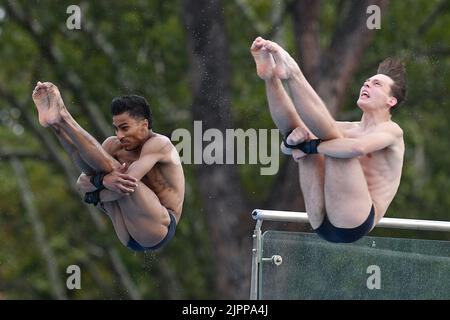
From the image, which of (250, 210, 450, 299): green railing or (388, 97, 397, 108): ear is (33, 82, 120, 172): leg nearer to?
(388, 97, 397, 108): ear

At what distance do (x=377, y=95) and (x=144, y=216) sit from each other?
1.27 m

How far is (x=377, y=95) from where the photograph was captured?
6102mm

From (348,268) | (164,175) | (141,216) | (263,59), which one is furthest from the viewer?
(348,268)

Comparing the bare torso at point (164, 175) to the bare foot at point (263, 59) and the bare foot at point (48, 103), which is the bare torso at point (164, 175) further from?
the bare foot at point (263, 59)

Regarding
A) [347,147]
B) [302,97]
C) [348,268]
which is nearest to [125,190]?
[302,97]

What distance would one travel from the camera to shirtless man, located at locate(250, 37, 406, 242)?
19.3ft

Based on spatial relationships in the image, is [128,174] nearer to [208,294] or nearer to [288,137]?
[288,137]

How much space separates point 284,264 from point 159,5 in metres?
6.06

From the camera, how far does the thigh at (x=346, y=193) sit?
602 cm

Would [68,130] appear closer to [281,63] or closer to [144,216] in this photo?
[144,216]

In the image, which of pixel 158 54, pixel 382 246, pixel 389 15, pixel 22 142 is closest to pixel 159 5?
pixel 158 54

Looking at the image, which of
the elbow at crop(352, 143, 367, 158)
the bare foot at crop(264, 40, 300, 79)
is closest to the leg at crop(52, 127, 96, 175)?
the bare foot at crop(264, 40, 300, 79)

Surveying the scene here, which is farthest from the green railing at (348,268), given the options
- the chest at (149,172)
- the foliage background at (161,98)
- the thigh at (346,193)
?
the foliage background at (161,98)

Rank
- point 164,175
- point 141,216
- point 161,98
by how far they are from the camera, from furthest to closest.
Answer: point 161,98 < point 164,175 < point 141,216
